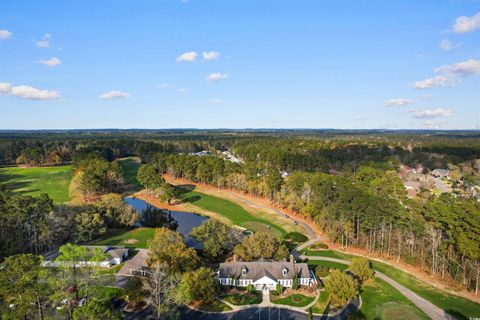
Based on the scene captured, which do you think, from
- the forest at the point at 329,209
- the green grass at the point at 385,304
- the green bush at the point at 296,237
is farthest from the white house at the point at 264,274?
the forest at the point at 329,209

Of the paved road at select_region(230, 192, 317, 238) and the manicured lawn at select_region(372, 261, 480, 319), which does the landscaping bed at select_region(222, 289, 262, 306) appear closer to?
the manicured lawn at select_region(372, 261, 480, 319)

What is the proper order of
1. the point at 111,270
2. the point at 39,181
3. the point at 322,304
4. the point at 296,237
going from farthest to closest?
the point at 39,181 → the point at 296,237 → the point at 111,270 → the point at 322,304

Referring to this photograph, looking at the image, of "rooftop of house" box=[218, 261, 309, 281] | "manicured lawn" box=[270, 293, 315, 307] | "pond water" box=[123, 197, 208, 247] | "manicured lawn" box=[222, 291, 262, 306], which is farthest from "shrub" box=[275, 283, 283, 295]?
"pond water" box=[123, 197, 208, 247]

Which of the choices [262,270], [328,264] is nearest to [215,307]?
[262,270]

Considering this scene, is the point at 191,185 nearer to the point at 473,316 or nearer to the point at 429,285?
the point at 429,285

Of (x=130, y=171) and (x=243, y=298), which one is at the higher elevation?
(x=130, y=171)

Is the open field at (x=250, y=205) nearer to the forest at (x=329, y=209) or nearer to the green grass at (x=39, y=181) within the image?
the forest at (x=329, y=209)

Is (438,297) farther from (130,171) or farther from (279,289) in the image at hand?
(130,171)

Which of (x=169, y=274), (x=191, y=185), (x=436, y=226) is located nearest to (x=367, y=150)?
(x=191, y=185)
